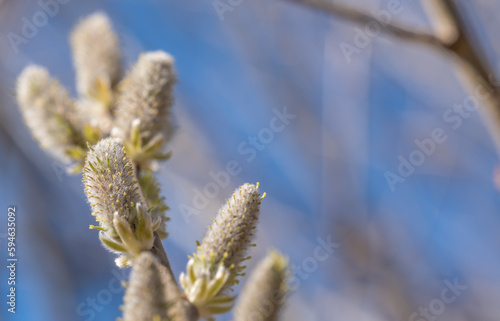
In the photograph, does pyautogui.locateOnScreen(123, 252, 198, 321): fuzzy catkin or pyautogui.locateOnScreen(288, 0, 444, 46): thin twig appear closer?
pyautogui.locateOnScreen(123, 252, 198, 321): fuzzy catkin

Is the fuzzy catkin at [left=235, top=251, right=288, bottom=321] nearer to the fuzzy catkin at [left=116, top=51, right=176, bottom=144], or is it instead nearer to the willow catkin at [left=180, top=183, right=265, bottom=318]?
the willow catkin at [left=180, top=183, right=265, bottom=318]

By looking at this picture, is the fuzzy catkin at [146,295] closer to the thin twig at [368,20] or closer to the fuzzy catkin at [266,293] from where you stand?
the fuzzy catkin at [266,293]

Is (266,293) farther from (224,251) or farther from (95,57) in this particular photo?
(95,57)

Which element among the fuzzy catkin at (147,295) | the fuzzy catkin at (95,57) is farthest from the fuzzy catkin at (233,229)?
the fuzzy catkin at (95,57)

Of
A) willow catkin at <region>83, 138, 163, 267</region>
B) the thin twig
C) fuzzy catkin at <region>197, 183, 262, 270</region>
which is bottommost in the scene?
fuzzy catkin at <region>197, 183, 262, 270</region>

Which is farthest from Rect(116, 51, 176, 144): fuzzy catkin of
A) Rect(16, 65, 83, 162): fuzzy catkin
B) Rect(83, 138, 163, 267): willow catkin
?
Rect(83, 138, 163, 267): willow catkin

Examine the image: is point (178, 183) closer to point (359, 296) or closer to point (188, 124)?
point (188, 124)

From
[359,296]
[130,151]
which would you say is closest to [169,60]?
[130,151]

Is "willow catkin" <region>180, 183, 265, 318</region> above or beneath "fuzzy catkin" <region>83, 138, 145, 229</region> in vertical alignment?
beneath
